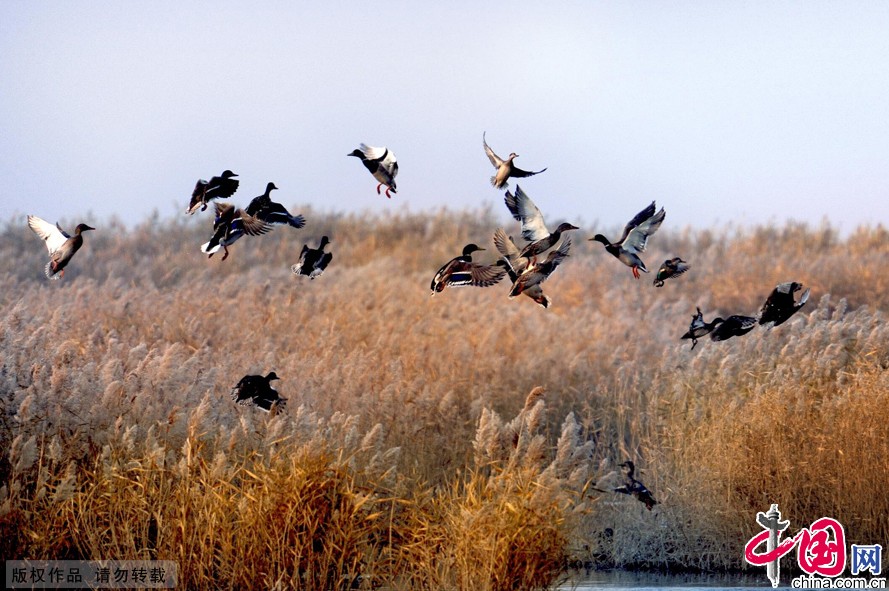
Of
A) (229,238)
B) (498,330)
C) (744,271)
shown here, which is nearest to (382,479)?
(229,238)

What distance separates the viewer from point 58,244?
674 cm

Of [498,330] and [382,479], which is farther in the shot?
[498,330]

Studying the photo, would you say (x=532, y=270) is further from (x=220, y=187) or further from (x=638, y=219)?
(x=220, y=187)

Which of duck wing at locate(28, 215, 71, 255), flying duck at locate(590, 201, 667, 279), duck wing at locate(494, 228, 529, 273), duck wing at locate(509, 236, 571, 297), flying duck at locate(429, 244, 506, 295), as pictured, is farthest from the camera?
duck wing at locate(28, 215, 71, 255)

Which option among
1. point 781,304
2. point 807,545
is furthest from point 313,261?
point 807,545

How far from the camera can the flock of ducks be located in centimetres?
576

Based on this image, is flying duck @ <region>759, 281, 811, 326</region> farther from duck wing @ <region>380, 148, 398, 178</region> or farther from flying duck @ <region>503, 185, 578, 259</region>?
duck wing @ <region>380, 148, 398, 178</region>

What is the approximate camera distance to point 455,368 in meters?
11.1

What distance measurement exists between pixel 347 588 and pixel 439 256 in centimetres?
1527

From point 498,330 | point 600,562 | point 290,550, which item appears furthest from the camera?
point 498,330

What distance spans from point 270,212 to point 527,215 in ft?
4.95

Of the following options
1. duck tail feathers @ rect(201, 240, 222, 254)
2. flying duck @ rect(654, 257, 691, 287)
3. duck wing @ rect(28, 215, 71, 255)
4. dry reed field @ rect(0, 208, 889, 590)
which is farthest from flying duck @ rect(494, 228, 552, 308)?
duck wing @ rect(28, 215, 71, 255)

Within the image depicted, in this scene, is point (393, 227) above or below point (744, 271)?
above

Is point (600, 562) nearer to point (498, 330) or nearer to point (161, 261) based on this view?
point (498, 330)
